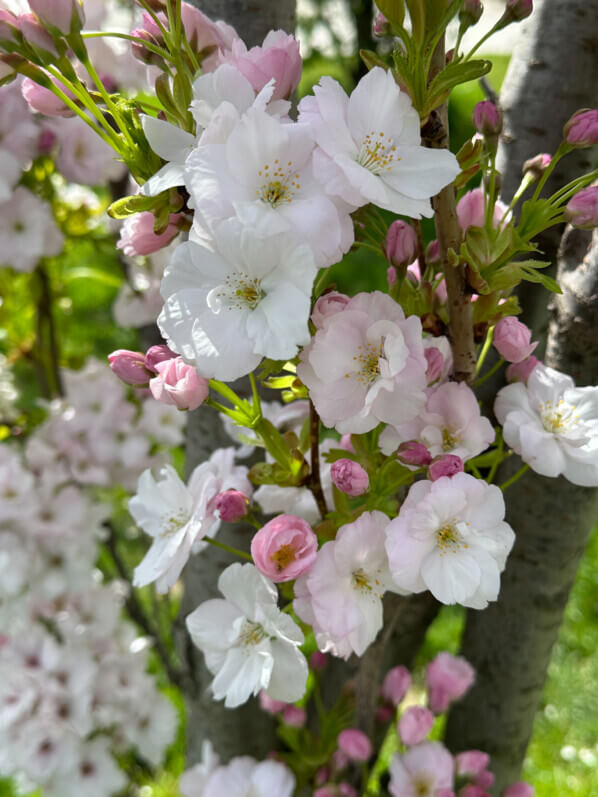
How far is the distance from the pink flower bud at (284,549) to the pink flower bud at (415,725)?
40cm

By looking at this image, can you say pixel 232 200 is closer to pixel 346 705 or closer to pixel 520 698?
pixel 346 705

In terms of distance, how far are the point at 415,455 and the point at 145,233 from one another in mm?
242

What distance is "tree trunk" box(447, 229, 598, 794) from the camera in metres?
0.78

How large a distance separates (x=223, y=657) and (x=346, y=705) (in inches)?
17.5

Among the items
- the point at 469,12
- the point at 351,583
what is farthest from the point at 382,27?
the point at 351,583

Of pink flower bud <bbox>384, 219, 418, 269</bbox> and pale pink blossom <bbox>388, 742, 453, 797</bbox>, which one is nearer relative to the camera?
pink flower bud <bbox>384, 219, 418, 269</bbox>

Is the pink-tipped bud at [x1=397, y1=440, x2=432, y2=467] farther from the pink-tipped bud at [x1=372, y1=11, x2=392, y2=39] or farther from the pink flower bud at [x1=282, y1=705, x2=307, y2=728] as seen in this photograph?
the pink flower bud at [x1=282, y1=705, x2=307, y2=728]

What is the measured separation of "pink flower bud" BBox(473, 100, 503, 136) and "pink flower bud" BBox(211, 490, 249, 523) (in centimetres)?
33

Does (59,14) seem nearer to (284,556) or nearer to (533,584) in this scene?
Answer: (284,556)

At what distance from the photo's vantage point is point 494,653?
3.30 ft

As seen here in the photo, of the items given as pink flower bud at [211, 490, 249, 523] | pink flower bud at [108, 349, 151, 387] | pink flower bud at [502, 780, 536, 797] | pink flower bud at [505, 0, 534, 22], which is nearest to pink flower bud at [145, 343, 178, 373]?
pink flower bud at [108, 349, 151, 387]

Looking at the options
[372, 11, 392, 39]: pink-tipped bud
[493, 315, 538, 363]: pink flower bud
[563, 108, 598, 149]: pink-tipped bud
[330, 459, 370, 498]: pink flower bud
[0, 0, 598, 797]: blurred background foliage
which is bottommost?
[0, 0, 598, 797]: blurred background foliage

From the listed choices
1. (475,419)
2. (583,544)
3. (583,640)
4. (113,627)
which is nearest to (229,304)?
(475,419)

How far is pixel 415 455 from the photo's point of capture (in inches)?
19.6
